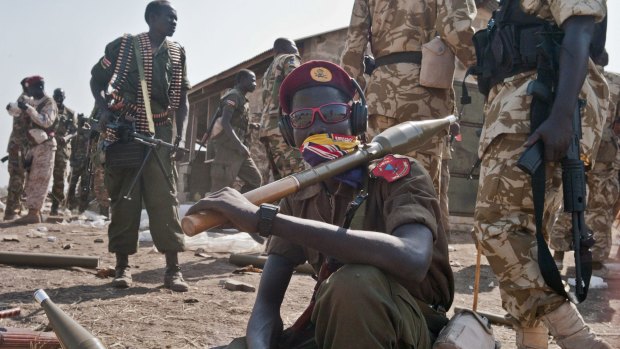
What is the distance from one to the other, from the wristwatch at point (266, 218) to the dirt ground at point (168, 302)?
4.74 feet

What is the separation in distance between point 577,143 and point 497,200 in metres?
0.44

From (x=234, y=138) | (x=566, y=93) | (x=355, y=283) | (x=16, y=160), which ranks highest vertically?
(x=566, y=93)

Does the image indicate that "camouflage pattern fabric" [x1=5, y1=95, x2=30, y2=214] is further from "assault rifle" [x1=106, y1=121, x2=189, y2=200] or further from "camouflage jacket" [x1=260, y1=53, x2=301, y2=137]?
"assault rifle" [x1=106, y1=121, x2=189, y2=200]

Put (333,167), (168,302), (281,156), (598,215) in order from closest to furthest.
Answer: (333,167) < (168,302) < (598,215) < (281,156)

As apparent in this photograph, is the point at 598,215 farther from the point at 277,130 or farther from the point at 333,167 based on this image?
the point at 333,167

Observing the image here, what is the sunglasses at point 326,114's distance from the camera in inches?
A: 91.9

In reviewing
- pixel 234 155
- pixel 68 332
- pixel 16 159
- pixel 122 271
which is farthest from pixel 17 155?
pixel 68 332

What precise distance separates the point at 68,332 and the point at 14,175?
912cm

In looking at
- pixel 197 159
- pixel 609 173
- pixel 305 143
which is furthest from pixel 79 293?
pixel 197 159

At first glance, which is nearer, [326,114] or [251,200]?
Result: [251,200]

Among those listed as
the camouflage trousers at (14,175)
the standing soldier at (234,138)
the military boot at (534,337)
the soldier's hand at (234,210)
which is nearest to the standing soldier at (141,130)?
the military boot at (534,337)

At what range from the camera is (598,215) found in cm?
592

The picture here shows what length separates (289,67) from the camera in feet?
19.4

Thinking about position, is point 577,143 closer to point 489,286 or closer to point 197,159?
point 489,286
